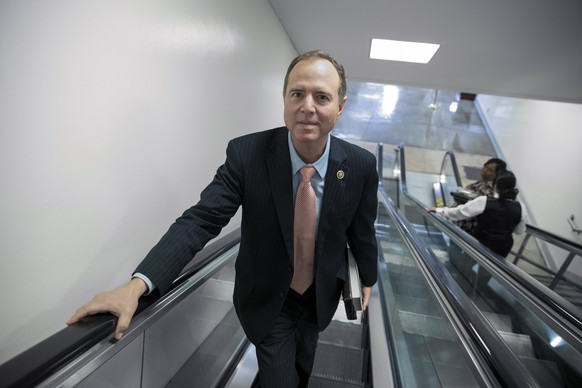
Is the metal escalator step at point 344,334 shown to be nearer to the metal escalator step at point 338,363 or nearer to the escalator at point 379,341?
the escalator at point 379,341

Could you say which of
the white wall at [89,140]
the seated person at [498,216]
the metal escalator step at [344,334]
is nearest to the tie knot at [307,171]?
the white wall at [89,140]

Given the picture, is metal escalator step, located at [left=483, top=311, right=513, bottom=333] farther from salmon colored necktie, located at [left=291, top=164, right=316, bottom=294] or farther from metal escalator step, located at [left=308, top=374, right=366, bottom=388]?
salmon colored necktie, located at [left=291, top=164, right=316, bottom=294]

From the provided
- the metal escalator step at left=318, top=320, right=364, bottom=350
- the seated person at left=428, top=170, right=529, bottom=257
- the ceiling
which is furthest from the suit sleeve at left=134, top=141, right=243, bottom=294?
the seated person at left=428, top=170, right=529, bottom=257

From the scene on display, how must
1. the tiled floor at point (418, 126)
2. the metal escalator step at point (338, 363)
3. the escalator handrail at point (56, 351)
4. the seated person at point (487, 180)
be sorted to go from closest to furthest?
1. the escalator handrail at point (56, 351)
2. the metal escalator step at point (338, 363)
3. the seated person at point (487, 180)
4. the tiled floor at point (418, 126)

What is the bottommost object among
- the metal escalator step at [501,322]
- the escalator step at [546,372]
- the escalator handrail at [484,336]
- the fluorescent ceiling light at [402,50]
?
the metal escalator step at [501,322]

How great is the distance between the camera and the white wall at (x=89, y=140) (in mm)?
1000

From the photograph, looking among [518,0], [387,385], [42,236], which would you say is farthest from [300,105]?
[518,0]

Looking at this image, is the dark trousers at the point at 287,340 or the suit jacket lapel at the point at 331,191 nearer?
the suit jacket lapel at the point at 331,191

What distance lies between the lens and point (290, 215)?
131 cm

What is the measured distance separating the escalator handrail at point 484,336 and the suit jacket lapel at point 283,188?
0.72 metres

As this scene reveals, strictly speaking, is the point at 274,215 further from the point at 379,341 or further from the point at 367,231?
the point at 379,341

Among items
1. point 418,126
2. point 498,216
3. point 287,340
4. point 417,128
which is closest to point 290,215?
point 287,340

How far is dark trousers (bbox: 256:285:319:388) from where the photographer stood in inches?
59.2

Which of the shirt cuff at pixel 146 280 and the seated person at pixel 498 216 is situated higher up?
the shirt cuff at pixel 146 280
